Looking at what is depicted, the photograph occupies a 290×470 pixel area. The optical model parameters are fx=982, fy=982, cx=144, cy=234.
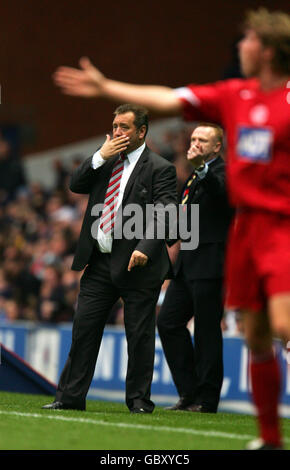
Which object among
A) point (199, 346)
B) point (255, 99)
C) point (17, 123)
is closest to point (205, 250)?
point (199, 346)

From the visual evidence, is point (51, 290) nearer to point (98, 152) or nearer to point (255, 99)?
point (98, 152)

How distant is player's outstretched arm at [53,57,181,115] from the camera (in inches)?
169

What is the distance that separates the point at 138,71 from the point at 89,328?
39.7ft

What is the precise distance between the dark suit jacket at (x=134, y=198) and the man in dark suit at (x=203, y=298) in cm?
37

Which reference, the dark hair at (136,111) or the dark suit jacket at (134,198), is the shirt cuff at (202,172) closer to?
the dark suit jacket at (134,198)

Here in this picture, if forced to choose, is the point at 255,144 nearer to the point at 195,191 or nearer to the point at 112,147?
the point at 112,147

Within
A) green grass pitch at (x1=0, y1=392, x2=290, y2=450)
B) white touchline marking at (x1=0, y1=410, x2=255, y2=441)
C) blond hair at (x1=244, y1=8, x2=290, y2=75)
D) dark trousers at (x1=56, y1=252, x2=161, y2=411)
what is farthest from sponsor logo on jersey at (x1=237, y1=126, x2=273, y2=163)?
dark trousers at (x1=56, y1=252, x2=161, y2=411)

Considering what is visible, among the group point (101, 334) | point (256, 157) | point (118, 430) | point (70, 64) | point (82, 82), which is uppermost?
point (70, 64)

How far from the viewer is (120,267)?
6539mm

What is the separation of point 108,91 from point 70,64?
14.1m

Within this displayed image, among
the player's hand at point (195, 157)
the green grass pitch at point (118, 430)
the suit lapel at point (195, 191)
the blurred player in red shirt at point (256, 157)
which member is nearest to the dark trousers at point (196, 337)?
the green grass pitch at point (118, 430)

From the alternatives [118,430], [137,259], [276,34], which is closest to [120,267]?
[137,259]

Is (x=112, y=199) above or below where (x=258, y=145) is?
above

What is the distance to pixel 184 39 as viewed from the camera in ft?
58.5
